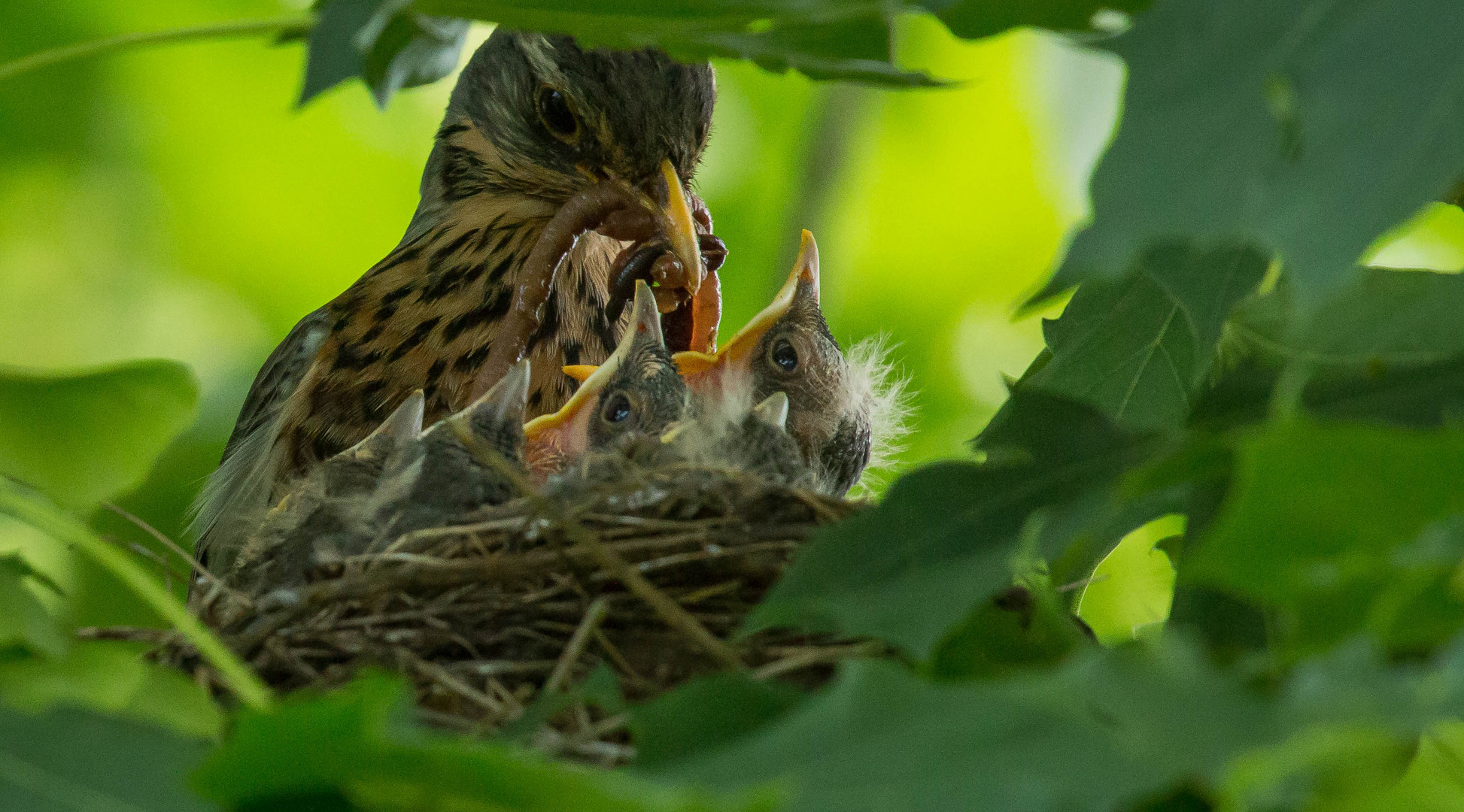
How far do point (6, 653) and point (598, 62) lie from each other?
1.27 meters

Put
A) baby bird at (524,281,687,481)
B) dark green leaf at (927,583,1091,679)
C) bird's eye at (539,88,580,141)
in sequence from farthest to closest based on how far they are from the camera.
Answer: bird's eye at (539,88,580,141) → baby bird at (524,281,687,481) → dark green leaf at (927,583,1091,679)

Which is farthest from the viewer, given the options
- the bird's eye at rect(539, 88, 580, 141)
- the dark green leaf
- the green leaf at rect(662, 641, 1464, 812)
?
the bird's eye at rect(539, 88, 580, 141)

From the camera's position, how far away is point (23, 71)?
87 cm

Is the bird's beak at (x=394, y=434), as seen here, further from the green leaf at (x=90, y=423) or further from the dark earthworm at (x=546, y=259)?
the green leaf at (x=90, y=423)

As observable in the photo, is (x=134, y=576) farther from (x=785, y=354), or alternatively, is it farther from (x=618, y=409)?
(x=785, y=354)

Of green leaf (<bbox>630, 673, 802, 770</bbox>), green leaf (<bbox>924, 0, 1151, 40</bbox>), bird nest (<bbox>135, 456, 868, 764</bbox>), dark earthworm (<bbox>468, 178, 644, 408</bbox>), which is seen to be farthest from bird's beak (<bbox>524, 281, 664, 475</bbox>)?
green leaf (<bbox>630, 673, 802, 770</bbox>)

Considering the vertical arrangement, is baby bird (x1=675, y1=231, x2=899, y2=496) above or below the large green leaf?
below

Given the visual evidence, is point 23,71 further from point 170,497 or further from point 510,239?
point 170,497

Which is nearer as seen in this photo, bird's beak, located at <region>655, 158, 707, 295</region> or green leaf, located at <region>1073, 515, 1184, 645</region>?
green leaf, located at <region>1073, 515, 1184, 645</region>

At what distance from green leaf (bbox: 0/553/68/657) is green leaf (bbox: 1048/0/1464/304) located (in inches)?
20.9

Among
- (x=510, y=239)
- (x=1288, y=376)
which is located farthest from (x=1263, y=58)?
(x=510, y=239)

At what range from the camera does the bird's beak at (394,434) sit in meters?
1.44

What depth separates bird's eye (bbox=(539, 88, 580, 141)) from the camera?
195cm

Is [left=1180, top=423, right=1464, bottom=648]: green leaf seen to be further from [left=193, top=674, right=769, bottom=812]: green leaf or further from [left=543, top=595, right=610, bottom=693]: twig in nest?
[left=543, top=595, right=610, bottom=693]: twig in nest
